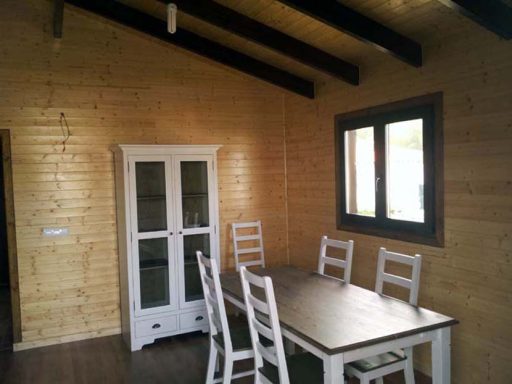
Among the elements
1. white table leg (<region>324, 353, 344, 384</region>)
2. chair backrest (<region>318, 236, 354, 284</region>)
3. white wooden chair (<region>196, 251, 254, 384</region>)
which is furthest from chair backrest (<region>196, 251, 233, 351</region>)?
chair backrest (<region>318, 236, 354, 284</region>)

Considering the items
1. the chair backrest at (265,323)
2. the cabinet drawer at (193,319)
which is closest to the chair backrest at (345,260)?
the chair backrest at (265,323)

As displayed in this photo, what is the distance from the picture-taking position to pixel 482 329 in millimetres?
2885

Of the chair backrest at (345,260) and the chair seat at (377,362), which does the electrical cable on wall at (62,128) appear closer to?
the chair backrest at (345,260)

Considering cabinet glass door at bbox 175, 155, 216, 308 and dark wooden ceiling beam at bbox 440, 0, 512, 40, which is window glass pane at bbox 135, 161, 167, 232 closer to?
cabinet glass door at bbox 175, 155, 216, 308

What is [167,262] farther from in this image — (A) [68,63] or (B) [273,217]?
(A) [68,63]

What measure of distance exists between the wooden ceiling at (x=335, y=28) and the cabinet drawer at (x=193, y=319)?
2379 millimetres

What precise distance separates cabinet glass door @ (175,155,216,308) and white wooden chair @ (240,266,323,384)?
172 centimetres

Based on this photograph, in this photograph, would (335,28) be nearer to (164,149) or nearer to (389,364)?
(164,149)

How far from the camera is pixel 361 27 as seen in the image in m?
3.04

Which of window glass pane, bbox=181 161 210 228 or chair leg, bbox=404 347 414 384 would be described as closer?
chair leg, bbox=404 347 414 384

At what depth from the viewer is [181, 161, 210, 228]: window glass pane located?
4.23 meters

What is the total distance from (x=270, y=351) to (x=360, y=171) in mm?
2111

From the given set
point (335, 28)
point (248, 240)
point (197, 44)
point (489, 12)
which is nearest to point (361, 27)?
point (335, 28)

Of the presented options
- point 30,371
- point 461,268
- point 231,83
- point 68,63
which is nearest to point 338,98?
point 231,83
